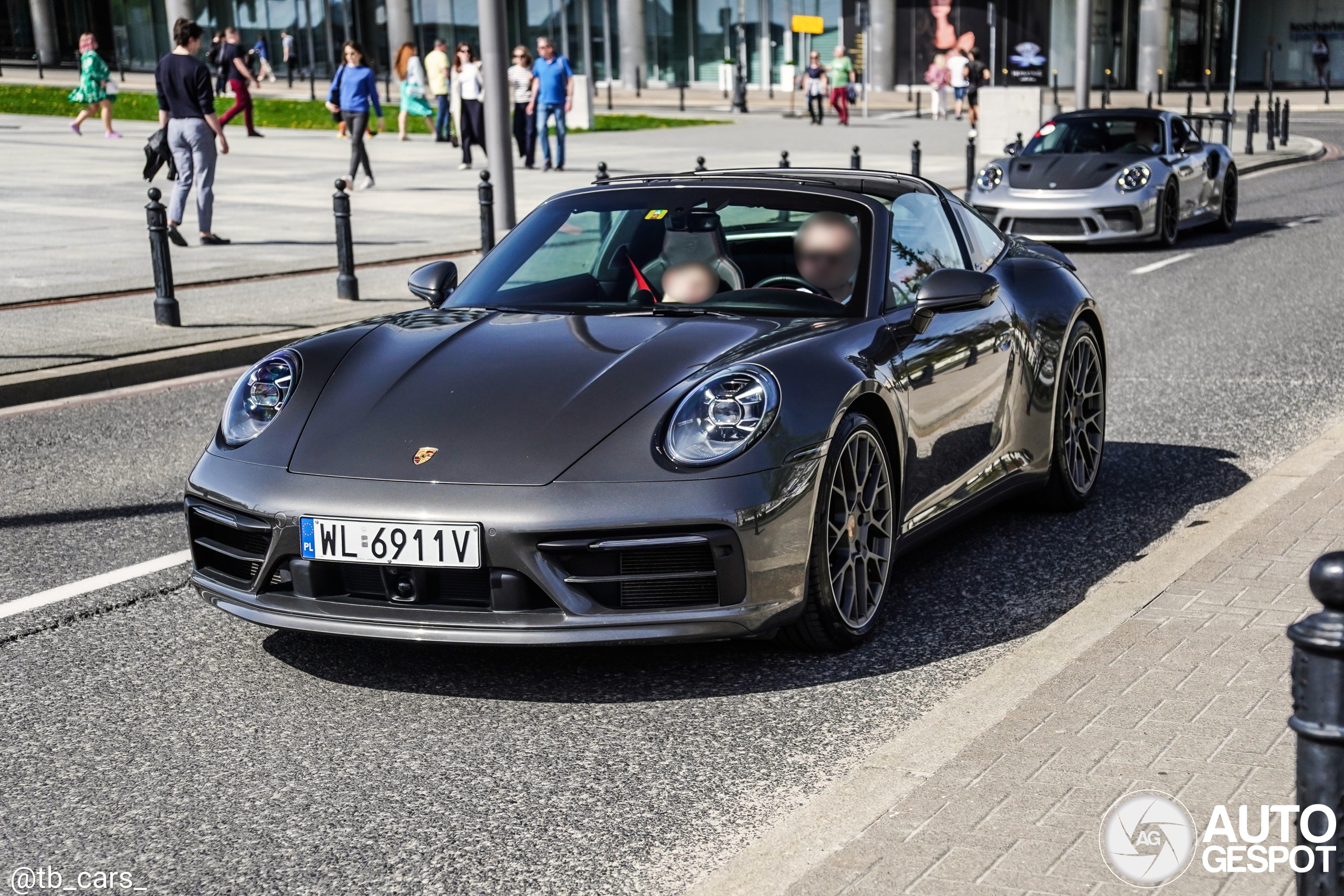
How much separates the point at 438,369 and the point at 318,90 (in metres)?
54.3

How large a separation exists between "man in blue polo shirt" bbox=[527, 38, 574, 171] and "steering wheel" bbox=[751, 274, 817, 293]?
19.8m

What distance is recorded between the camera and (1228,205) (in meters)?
18.2

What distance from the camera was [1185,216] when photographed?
17.1 meters

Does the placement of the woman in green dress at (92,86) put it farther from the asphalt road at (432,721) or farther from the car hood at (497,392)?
the car hood at (497,392)

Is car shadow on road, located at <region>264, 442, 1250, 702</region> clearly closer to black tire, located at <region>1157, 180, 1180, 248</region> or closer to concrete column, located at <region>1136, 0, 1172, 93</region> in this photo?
black tire, located at <region>1157, 180, 1180, 248</region>

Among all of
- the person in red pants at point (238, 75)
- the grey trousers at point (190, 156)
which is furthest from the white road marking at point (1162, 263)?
the person in red pants at point (238, 75)

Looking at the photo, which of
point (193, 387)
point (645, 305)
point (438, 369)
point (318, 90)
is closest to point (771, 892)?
point (438, 369)

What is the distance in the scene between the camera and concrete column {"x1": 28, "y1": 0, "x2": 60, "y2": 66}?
68.6m

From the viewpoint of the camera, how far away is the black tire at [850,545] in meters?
4.65

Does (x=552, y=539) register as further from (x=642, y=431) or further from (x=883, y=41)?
(x=883, y=41)

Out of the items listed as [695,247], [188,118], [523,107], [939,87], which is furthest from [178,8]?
[695,247]

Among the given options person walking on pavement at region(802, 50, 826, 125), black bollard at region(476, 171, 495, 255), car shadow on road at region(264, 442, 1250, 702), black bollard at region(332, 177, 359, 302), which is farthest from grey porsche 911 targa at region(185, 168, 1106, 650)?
person walking on pavement at region(802, 50, 826, 125)

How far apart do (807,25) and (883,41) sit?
12.9 feet

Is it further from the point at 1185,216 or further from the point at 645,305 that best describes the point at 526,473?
the point at 1185,216
